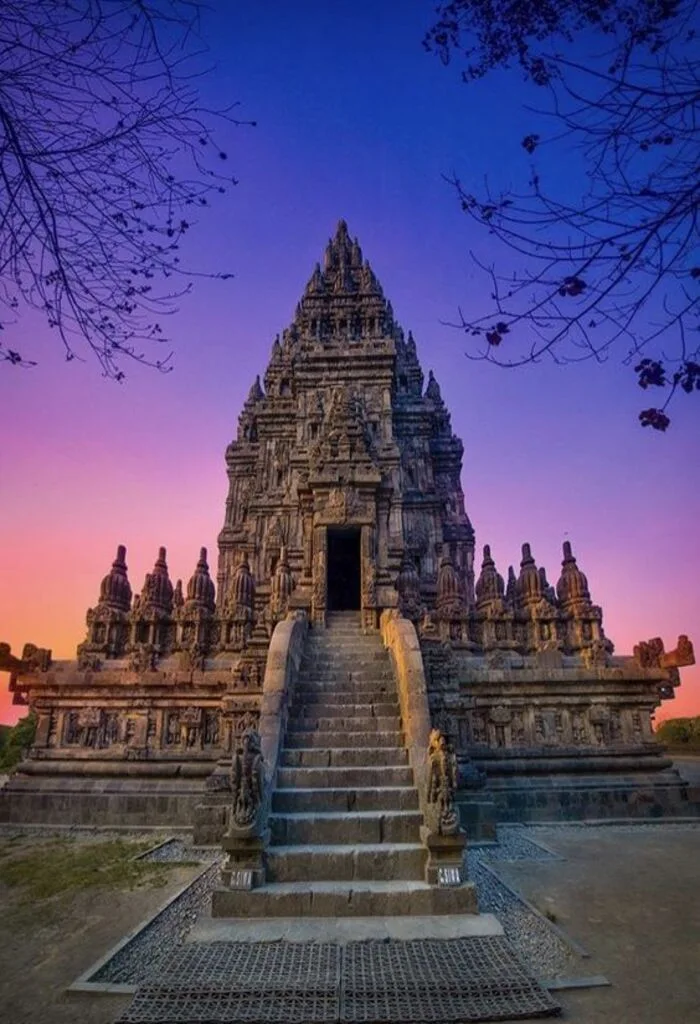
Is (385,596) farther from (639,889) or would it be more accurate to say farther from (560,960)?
(560,960)

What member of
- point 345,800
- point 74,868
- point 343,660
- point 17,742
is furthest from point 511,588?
point 17,742

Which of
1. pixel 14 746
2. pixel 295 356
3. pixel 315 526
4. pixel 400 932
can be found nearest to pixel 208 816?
pixel 400 932

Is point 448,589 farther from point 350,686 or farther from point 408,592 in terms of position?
point 350,686

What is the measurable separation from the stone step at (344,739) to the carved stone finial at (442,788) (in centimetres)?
176

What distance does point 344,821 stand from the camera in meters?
6.83

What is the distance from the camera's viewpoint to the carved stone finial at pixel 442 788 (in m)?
6.25

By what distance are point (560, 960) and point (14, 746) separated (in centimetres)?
2876

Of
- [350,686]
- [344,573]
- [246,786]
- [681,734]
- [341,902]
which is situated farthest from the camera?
[681,734]

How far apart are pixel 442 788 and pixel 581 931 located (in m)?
1.79

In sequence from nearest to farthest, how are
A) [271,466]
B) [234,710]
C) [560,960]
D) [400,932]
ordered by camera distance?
[560,960]
[400,932]
[234,710]
[271,466]

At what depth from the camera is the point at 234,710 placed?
40.3ft

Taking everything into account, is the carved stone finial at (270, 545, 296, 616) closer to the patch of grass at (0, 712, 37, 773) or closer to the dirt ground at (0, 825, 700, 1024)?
the dirt ground at (0, 825, 700, 1024)

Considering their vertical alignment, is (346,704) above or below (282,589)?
below

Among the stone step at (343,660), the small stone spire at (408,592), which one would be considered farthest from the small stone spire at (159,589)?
the small stone spire at (408,592)
